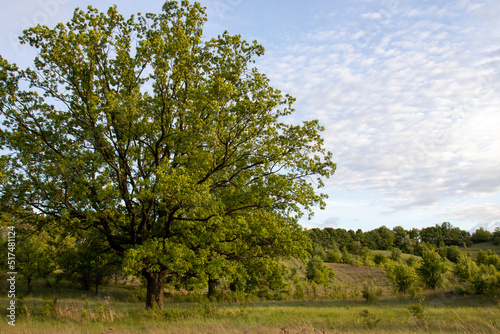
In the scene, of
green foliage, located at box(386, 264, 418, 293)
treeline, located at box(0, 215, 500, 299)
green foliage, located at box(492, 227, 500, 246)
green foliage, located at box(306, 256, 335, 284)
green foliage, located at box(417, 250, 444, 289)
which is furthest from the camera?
green foliage, located at box(492, 227, 500, 246)

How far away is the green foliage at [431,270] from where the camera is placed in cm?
3559

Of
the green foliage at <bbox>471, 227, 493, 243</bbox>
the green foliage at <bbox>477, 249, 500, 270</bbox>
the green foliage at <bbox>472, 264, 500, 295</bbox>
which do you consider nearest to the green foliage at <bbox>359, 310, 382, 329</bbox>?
the green foliage at <bbox>472, 264, 500, 295</bbox>

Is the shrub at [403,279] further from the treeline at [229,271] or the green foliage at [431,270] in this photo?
the green foliage at [431,270]

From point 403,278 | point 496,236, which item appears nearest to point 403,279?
→ point 403,278

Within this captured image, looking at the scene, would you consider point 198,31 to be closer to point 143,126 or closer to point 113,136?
point 143,126

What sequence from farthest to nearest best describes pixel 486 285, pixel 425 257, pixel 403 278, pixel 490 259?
pixel 490 259 < pixel 425 257 < pixel 403 278 < pixel 486 285

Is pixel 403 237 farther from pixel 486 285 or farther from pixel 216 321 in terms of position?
pixel 216 321

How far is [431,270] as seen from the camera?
117 feet

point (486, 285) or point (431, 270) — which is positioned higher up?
point (431, 270)

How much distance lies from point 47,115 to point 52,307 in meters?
8.57

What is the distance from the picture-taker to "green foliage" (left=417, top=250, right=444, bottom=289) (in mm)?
35594

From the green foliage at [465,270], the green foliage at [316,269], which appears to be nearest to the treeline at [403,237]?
the green foliage at [316,269]

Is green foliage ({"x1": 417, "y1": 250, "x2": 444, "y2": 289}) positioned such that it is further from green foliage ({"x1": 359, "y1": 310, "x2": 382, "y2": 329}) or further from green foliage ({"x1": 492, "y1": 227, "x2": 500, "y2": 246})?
green foliage ({"x1": 492, "y1": 227, "x2": 500, "y2": 246})

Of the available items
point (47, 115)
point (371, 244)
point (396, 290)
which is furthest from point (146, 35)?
point (371, 244)
